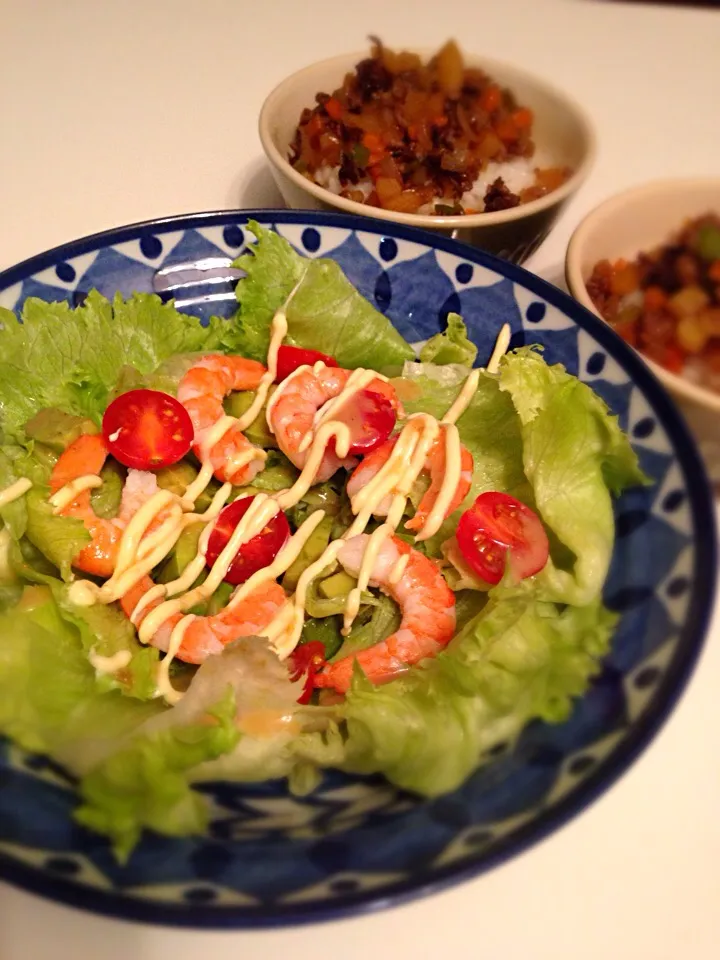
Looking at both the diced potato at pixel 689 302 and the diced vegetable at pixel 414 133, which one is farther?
the diced vegetable at pixel 414 133

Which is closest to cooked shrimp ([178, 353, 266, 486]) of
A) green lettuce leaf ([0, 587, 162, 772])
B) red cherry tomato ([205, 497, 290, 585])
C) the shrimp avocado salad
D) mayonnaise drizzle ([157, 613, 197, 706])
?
the shrimp avocado salad

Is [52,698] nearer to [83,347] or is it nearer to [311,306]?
[83,347]

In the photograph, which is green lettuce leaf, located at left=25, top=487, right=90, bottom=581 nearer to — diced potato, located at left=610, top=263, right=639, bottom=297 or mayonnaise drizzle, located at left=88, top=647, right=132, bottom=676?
mayonnaise drizzle, located at left=88, top=647, right=132, bottom=676

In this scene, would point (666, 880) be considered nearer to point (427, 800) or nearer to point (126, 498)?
point (427, 800)

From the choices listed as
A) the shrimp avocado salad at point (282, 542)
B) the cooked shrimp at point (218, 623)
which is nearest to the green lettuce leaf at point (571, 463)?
the shrimp avocado salad at point (282, 542)

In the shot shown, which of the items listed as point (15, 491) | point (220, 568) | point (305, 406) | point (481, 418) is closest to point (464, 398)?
point (481, 418)

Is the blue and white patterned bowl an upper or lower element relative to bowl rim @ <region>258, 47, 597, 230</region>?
lower

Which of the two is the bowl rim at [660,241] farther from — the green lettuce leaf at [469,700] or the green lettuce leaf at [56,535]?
the green lettuce leaf at [56,535]
